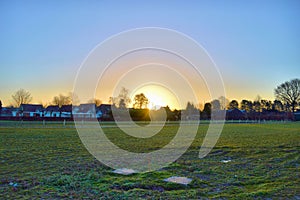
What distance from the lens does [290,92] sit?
262 feet

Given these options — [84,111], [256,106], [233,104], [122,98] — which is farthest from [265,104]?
[122,98]

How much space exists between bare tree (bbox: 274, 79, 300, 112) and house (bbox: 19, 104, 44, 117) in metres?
79.8

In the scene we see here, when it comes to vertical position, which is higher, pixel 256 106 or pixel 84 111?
pixel 256 106

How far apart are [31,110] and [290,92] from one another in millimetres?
85612

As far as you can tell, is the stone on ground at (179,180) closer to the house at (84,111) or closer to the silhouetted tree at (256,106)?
the house at (84,111)

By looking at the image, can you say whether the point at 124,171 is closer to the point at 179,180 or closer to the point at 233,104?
the point at 179,180

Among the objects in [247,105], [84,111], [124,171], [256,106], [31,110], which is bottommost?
[124,171]

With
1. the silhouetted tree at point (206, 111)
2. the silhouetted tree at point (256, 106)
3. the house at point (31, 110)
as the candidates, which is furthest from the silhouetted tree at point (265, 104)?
the house at point (31, 110)

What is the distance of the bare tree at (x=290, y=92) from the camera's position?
78.4 meters

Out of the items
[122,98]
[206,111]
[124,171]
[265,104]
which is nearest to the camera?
[124,171]

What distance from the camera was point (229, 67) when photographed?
19219 millimetres

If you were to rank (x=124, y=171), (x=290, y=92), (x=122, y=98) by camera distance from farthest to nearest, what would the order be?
(x=290, y=92)
(x=122, y=98)
(x=124, y=171)

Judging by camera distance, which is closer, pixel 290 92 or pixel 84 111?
pixel 84 111

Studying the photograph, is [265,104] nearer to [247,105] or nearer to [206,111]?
[247,105]
